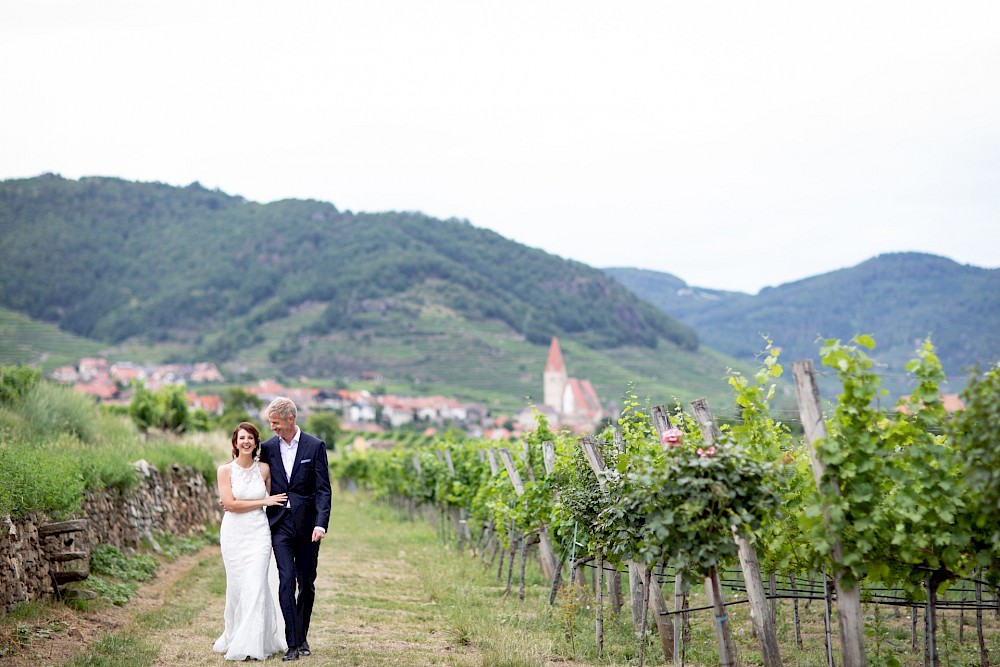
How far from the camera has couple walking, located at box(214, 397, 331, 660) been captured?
6965mm

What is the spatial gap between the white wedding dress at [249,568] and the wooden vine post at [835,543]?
13.2 ft

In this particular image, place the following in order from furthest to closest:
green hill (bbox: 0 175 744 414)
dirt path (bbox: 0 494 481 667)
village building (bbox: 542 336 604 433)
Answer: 1. green hill (bbox: 0 175 744 414)
2. village building (bbox: 542 336 604 433)
3. dirt path (bbox: 0 494 481 667)

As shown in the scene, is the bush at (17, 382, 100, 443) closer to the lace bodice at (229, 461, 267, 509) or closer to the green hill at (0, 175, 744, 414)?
the lace bodice at (229, 461, 267, 509)

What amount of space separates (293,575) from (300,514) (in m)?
0.44

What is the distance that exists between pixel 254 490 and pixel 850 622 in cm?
428

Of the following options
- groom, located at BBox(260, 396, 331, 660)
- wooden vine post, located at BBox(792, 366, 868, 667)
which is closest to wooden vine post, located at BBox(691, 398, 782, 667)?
wooden vine post, located at BBox(792, 366, 868, 667)

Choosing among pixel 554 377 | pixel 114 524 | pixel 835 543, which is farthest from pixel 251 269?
pixel 835 543

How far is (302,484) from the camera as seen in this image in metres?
7.08

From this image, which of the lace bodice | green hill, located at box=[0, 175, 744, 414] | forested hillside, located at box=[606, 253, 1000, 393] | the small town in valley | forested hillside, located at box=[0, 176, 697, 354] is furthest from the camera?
forested hillside, located at box=[0, 176, 697, 354]

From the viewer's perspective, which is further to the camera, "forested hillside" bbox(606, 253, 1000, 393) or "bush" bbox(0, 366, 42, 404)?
"forested hillside" bbox(606, 253, 1000, 393)

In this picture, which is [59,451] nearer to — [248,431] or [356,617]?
[356,617]

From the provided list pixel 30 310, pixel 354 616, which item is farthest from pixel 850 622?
pixel 30 310

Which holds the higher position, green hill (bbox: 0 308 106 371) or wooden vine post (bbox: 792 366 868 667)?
green hill (bbox: 0 308 106 371)

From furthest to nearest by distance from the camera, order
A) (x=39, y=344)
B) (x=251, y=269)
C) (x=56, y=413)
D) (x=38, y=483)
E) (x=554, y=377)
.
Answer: (x=251, y=269) → (x=554, y=377) → (x=39, y=344) → (x=56, y=413) → (x=38, y=483)
